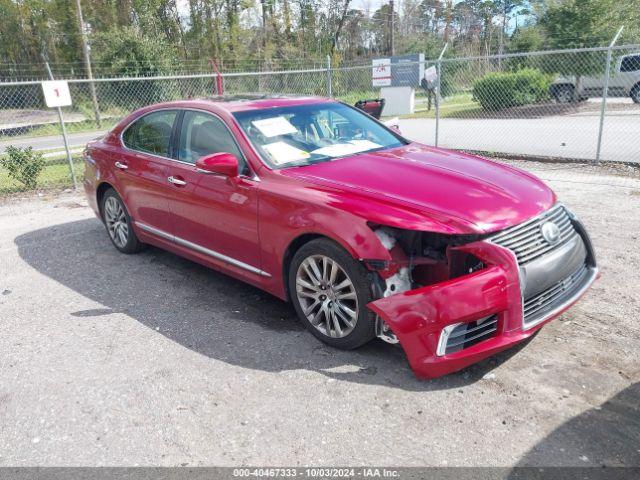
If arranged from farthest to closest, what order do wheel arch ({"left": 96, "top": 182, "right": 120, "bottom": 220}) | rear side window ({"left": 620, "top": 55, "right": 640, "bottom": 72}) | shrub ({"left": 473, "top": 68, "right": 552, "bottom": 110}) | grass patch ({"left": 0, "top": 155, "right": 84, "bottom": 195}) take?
shrub ({"left": 473, "top": 68, "right": 552, "bottom": 110})
rear side window ({"left": 620, "top": 55, "right": 640, "bottom": 72})
grass patch ({"left": 0, "top": 155, "right": 84, "bottom": 195})
wheel arch ({"left": 96, "top": 182, "right": 120, "bottom": 220})

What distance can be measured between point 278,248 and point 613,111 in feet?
63.9

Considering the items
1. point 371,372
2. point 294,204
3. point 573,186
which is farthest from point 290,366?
point 573,186

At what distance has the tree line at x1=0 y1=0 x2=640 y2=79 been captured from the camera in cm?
2595

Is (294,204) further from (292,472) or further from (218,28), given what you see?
(218,28)

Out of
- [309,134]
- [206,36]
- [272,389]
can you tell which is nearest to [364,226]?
[272,389]

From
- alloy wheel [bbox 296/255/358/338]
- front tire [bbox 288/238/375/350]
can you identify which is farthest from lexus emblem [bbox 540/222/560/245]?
alloy wheel [bbox 296/255/358/338]

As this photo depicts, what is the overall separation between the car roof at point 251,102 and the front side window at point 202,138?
14 centimetres

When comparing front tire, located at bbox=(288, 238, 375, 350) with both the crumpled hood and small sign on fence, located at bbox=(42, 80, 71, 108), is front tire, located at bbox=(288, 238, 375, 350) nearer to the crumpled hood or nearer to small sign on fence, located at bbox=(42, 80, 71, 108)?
the crumpled hood

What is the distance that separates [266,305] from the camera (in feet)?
14.6

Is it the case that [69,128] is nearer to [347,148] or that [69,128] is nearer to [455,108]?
[455,108]

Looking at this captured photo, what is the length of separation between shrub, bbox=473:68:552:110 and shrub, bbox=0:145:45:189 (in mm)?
17493

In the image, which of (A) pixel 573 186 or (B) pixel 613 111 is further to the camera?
(B) pixel 613 111

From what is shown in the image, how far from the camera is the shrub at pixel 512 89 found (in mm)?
21828

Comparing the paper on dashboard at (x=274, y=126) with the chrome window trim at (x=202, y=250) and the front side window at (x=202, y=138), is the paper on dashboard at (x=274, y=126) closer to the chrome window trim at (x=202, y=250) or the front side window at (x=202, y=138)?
the front side window at (x=202, y=138)
